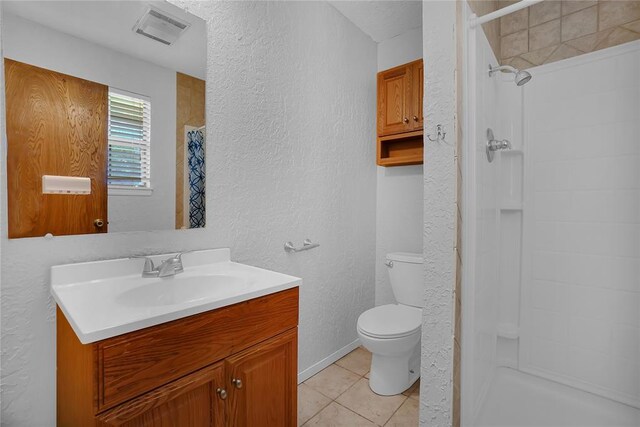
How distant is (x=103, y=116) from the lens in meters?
1.20

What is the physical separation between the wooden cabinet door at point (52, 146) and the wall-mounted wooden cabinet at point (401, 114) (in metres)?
1.74

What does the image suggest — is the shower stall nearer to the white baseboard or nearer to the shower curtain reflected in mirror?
the white baseboard

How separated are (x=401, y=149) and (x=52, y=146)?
2.05m

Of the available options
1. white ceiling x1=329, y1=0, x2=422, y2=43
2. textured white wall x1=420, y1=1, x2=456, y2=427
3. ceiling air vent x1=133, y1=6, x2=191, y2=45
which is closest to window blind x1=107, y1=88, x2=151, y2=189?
ceiling air vent x1=133, y1=6, x2=191, y2=45

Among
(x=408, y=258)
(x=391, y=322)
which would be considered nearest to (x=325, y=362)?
(x=391, y=322)

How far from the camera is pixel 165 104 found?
1.38 metres

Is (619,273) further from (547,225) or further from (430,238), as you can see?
(430,238)

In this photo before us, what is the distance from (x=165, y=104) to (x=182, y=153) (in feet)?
0.70

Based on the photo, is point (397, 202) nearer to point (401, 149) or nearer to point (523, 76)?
point (401, 149)

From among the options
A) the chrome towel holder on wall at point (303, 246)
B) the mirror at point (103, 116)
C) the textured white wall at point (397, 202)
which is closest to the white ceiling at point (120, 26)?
the mirror at point (103, 116)

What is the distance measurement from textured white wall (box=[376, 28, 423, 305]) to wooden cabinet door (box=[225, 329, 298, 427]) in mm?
1460

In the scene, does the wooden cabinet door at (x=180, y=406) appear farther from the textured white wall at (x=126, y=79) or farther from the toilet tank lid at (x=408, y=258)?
the toilet tank lid at (x=408, y=258)

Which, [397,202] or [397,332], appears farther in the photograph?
[397,202]

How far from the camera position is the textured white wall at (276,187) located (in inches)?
41.8
